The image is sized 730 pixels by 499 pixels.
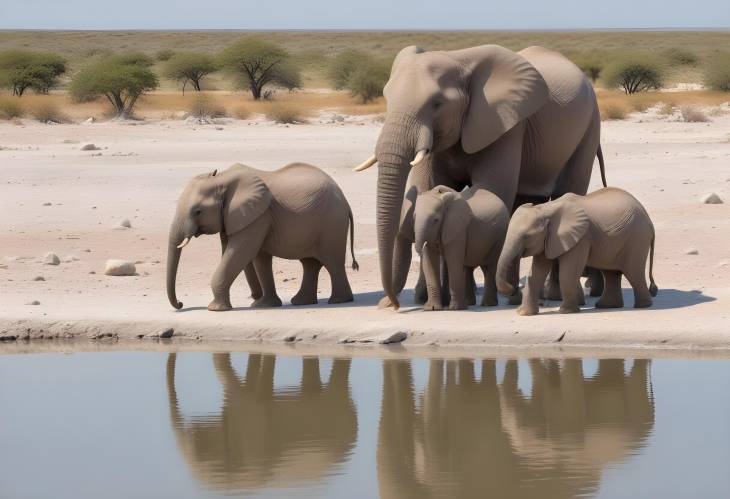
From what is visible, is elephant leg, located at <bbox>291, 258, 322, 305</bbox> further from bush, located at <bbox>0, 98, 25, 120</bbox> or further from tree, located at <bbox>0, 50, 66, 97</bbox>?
tree, located at <bbox>0, 50, 66, 97</bbox>

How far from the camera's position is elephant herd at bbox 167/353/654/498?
8.02m

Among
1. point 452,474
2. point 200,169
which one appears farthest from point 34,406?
point 200,169

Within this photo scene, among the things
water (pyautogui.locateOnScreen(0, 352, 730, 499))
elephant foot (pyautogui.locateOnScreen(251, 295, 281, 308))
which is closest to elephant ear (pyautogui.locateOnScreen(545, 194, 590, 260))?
water (pyautogui.locateOnScreen(0, 352, 730, 499))

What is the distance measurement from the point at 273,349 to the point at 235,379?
35.4 inches

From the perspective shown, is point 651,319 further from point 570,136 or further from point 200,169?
point 200,169

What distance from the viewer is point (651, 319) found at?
11695 millimetres

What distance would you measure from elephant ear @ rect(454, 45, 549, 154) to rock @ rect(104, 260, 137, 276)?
410cm

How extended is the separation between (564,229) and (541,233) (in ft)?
0.62

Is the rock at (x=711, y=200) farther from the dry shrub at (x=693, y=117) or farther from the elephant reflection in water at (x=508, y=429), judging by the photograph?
the dry shrub at (x=693, y=117)

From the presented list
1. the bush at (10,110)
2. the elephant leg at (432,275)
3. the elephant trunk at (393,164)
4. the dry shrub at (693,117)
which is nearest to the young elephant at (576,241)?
the elephant leg at (432,275)

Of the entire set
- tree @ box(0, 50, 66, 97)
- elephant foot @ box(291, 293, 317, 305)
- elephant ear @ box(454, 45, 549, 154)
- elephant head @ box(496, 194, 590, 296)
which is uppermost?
elephant ear @ box(454, 45, 549, 154)

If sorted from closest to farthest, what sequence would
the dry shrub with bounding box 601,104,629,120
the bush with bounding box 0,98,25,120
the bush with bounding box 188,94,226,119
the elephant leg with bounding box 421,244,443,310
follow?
the elephant leg with bounding box 421,244,443,310 < the bush with bounding box 0,98,25,120 < the dry shrub with bounding box 601,104,629,120 < the bush with bounding box 188,94,226,119

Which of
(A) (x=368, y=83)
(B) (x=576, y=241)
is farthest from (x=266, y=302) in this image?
(A) (x=368, y=83)

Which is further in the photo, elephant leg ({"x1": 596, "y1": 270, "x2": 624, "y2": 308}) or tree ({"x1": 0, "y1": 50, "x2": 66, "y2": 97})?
tree ({"x1": 0, "y1": 50, "x2": 66, "y2": 97})
